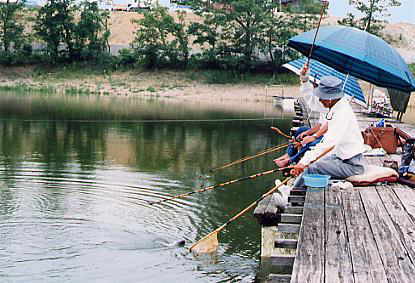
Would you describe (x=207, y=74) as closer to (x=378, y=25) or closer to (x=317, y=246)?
(x=378, y=25)

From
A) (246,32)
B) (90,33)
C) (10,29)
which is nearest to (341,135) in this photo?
(246,32)

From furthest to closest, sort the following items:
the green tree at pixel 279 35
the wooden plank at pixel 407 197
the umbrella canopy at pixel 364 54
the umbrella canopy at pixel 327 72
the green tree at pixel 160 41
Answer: the green tree at pixel 160 41 → the green tree at pixel 279 35 → the umbrella canopy at pixel 327 72 → the umbrella canopy at pixel 364 54 → the wooden plank at pixel 407 197

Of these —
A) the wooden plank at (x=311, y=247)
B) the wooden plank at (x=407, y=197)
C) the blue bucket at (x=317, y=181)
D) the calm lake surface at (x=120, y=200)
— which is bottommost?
the calm lake surface at (x=120, y=200)

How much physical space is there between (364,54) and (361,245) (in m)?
5.10

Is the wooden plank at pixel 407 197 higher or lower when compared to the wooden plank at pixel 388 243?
lower

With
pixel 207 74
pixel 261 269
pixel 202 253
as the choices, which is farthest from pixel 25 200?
pixel 207 74

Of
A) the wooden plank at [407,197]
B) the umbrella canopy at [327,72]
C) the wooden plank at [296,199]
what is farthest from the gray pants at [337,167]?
the umbrella canopy at [327,72]

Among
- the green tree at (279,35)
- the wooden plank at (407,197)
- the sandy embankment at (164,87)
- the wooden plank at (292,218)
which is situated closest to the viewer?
the wooden plank at (407,197)

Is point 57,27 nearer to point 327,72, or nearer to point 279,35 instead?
point 279,35

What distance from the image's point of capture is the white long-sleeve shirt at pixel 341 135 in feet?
24.3

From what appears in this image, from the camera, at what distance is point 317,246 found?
17.4ft

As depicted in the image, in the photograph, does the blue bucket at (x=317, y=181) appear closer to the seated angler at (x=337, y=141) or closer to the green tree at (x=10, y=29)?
the seated angler at (x=337, y=141)

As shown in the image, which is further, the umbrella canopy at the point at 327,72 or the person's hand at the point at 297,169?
the umbrella canopy at the point at 327,72

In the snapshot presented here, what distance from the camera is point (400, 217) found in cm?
623
